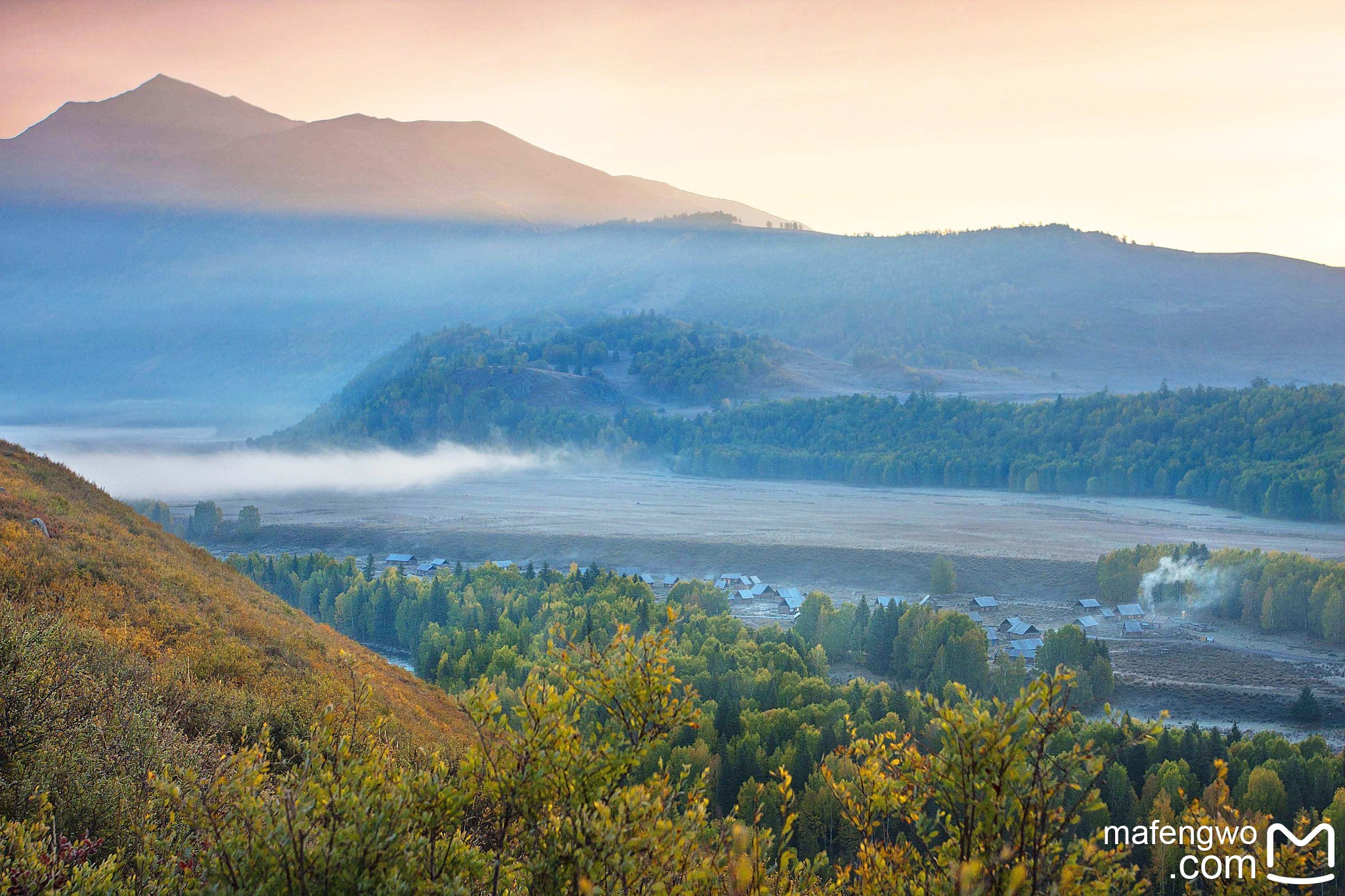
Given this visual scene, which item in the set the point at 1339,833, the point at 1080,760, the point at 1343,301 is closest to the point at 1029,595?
the point at 1339,833

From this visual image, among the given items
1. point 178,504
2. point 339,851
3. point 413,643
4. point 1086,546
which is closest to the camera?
point 339,851

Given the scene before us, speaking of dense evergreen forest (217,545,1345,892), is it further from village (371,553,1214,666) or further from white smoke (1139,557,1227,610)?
village (371,553,1214,666)

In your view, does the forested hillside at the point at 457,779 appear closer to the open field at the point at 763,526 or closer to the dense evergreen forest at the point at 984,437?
the open field at the point at 763,526

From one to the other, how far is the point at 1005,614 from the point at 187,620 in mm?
43181

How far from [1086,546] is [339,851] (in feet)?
228

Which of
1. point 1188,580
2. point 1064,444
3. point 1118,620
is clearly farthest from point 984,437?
point 1118,620

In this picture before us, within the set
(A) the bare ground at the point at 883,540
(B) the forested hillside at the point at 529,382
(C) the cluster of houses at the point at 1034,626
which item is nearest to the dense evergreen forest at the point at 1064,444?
(A) the bare ground at the point at 883,540

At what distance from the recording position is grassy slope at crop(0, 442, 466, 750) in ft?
44.8

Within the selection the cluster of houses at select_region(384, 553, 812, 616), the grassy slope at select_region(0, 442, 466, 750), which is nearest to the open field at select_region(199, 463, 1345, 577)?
the cluster of houses at select_region(384, 553, 812, 616)

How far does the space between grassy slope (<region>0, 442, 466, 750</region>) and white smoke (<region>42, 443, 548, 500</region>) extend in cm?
8153

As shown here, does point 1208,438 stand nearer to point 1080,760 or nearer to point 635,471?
point 635,471

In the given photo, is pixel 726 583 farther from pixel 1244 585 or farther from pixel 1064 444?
pixel 1064 444

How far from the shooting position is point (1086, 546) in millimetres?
65562

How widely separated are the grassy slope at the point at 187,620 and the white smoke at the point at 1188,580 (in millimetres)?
42524
